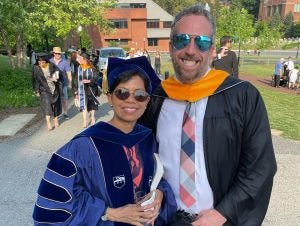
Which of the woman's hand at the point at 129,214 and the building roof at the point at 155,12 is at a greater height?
the building roof at the point at 155,12

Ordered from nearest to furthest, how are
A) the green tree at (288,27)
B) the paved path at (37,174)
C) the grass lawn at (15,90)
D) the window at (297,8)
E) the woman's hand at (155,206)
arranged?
the woman's hand at (155,206), the paved path at (37,174), the grass lawn at (15,90), the green tree at (288,27), the window at (297,8)

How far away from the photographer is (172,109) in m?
2.04

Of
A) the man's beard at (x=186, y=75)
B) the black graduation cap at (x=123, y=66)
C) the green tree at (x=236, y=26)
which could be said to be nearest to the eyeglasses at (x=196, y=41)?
the man's beard at (x=186, y=75)

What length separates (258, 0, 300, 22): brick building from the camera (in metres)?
86.9

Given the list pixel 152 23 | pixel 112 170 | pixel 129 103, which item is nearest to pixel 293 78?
pixel 129 103

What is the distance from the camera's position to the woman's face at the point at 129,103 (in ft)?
6.32

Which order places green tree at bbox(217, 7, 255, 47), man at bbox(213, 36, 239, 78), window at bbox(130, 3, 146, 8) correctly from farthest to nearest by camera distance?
window at bbox(130, 3, 146, 8) < green tree at bbox(217, 7, 255, 47) < man at bbox(213, 36, 239, 78)

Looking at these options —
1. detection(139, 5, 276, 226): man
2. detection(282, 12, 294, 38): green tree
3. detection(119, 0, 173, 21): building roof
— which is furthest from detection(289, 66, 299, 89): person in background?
detection(282, 12, 294, 38): green tree

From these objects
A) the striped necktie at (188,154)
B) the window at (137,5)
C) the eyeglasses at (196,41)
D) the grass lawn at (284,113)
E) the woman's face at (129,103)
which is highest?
the window at (137,5)

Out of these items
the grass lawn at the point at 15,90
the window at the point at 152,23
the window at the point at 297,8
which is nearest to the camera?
the grass lawn at the point at 15,90

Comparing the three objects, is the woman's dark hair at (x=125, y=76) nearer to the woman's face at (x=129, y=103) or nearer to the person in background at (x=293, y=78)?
the woman's face at (x=129, y=103)

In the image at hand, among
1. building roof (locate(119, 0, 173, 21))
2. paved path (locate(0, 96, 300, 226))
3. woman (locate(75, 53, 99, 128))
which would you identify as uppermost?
building roof (locate(119, 0, 173, 21))

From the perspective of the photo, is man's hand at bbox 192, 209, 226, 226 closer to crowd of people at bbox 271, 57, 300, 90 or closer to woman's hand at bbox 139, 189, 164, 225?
woman's hand at bbox 139, 189, 164, 225

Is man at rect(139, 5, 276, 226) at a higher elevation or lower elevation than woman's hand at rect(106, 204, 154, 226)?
higher
